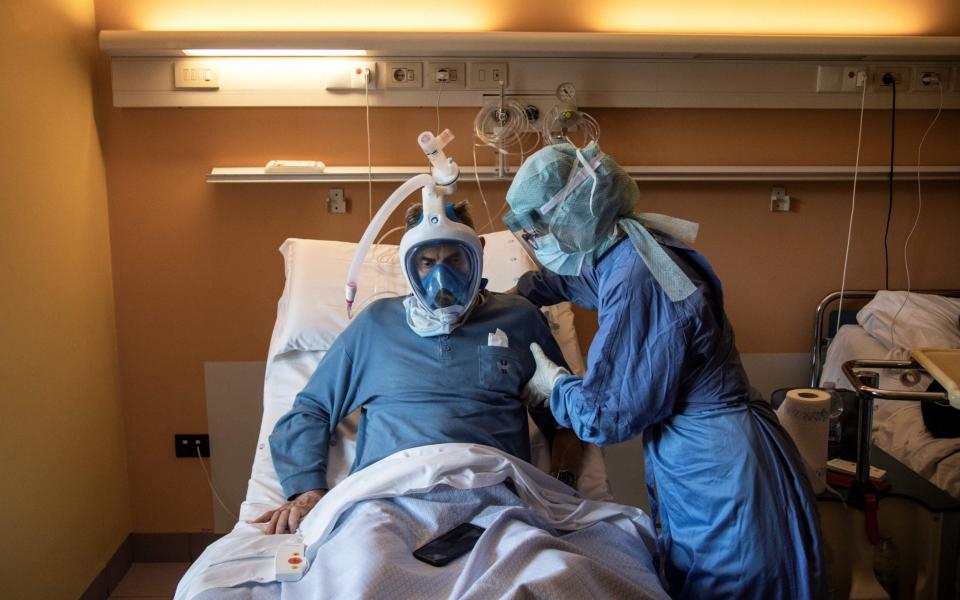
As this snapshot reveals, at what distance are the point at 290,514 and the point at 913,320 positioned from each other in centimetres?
222

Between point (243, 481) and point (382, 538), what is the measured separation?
1.64 metres

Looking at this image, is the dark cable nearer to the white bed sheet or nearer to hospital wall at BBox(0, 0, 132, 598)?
the white bed sheet

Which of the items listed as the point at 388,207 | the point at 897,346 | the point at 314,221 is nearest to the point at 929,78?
the point at 897,346

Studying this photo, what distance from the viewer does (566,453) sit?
82.6 inches

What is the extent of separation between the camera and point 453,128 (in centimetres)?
285

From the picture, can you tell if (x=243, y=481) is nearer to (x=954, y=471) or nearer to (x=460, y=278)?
(x=460, y=278)

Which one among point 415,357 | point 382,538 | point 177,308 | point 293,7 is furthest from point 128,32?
point 382,538

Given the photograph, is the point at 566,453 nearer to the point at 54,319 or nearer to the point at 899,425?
the point at 899,425

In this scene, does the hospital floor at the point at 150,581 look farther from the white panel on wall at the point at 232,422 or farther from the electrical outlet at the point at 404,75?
the electrical outlet at the point at 404,75

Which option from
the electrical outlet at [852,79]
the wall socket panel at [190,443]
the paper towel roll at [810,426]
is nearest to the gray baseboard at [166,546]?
the wall socket panel at [190,443]

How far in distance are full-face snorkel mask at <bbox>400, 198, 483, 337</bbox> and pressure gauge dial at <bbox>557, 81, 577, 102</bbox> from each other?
3.24ft

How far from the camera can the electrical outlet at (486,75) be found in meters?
2.76

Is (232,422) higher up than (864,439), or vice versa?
(864,439)

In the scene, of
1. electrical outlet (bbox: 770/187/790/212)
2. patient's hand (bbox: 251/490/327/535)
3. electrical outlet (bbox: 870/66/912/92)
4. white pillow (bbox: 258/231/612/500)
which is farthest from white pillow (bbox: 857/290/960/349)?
patient's hand (bbox: 251/490/327/535)
